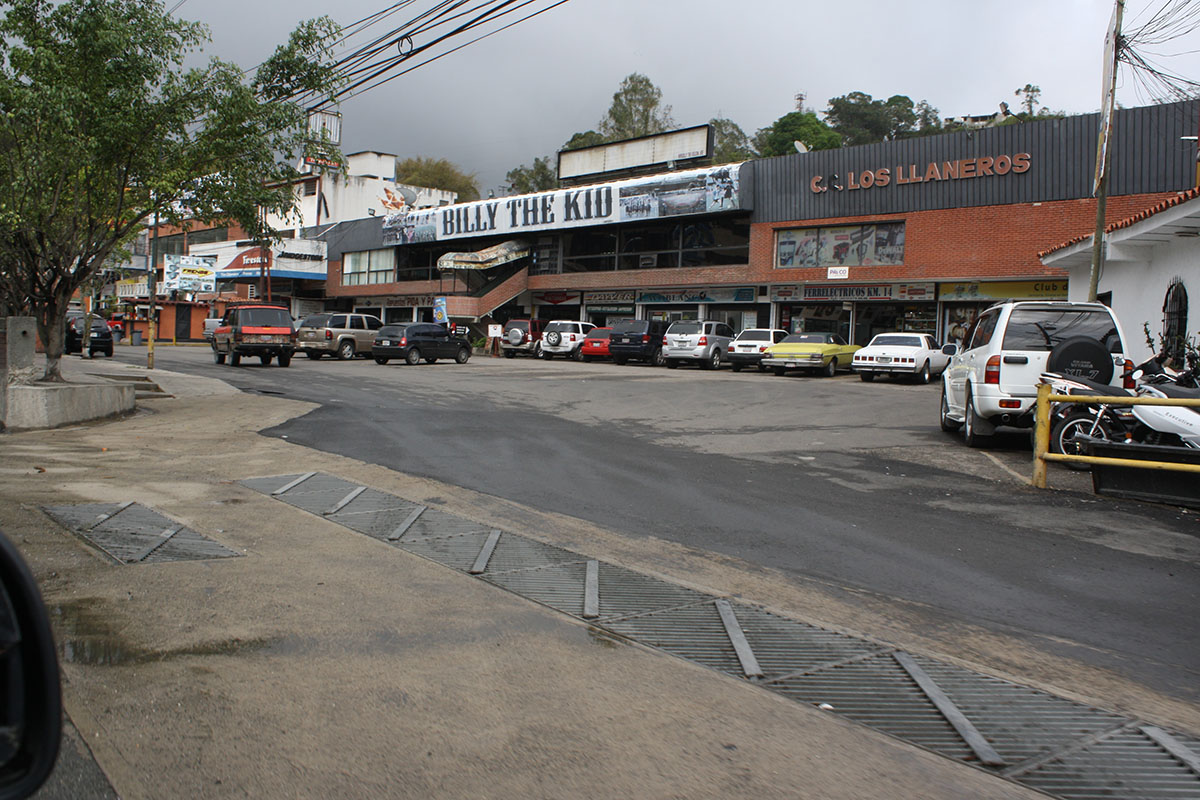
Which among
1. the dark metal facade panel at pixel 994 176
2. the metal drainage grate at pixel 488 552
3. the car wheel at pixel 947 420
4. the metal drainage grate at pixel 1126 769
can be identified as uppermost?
the dark metal facade panel at pixel 994 176

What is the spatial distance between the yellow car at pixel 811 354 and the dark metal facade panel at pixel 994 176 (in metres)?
7.55

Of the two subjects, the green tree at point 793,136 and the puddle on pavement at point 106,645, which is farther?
the green tree at point 793,136

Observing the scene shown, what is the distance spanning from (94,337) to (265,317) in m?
9.27

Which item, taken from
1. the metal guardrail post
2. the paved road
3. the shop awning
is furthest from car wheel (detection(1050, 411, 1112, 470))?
the shop awning

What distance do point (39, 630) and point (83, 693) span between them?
2294mm

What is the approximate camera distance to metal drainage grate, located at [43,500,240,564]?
5844 millimetres

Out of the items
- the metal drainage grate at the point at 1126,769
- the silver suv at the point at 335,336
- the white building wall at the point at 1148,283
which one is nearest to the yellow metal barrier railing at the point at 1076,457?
the metal drainage grate at the point at 1126,769

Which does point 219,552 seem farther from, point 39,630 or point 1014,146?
point 1014,146

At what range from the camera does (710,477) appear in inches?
383

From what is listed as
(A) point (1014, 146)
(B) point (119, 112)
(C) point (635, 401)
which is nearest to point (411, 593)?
(B) point (119, 112)

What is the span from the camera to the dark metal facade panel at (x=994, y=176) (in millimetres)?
27422

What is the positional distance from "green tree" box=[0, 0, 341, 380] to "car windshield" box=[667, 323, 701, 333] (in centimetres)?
1888

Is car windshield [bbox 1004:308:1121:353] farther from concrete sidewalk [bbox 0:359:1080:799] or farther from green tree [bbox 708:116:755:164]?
green tree [bbox 708:116:755:164]

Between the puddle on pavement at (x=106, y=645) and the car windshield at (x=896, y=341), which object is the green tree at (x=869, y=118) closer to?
the car windshield at (x=896, y=341)
